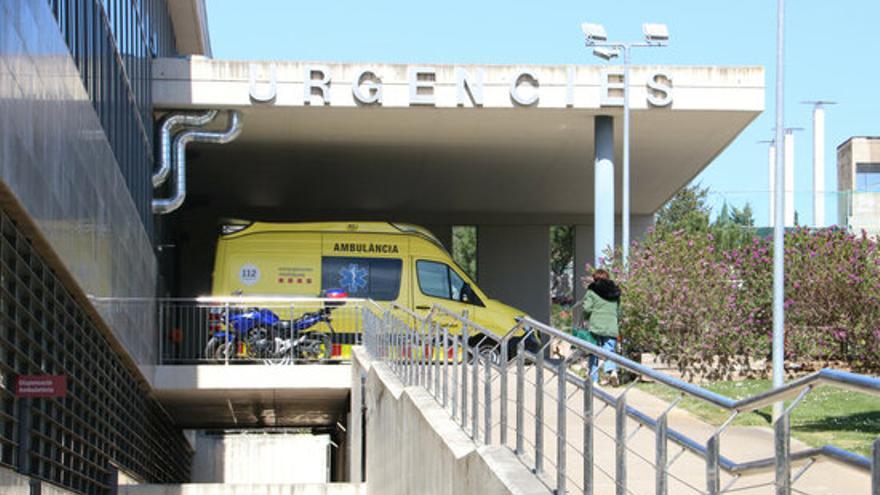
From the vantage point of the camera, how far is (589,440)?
7066 mm

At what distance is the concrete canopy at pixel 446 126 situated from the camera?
2386 cm

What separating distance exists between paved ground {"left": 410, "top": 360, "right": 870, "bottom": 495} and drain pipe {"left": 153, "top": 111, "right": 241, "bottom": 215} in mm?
14833

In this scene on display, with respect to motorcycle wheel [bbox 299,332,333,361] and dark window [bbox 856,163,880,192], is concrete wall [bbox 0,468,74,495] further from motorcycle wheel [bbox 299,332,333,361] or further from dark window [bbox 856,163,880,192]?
dark window [bbox 856,163,880,192]

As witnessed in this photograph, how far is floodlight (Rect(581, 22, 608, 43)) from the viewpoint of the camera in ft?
93.4

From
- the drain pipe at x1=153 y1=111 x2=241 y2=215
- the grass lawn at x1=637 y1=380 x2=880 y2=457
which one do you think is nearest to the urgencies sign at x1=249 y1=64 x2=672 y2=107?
the drain pipe at x1=153 y1=111 x2=241 y2=215

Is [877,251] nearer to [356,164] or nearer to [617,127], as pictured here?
[617,127]

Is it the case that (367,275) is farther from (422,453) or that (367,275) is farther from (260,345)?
(422,453)

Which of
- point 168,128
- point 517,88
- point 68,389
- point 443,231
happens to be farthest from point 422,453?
point 443,231

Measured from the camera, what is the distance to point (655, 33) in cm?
2895

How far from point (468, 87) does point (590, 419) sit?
17.2 meters

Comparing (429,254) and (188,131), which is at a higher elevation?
(188,131)

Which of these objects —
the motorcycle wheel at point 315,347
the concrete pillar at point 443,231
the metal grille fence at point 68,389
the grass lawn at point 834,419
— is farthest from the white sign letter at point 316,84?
the concrete pillar at point 443,231

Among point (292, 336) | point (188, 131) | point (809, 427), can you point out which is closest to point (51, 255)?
point (809, 427)

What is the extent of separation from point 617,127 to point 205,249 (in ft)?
45.2
